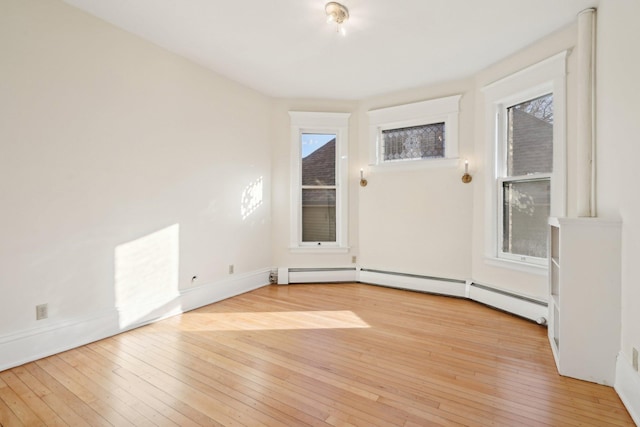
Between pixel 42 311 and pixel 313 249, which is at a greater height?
pixel 313 249

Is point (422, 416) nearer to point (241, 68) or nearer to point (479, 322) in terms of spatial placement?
point (479, 322)

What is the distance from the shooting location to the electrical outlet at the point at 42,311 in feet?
7.48

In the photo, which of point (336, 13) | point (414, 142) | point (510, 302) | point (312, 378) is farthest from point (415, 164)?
point (312, 378)

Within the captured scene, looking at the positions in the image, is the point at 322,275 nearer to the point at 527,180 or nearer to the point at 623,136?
the point at 527,180

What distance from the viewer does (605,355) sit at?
6.45 ft

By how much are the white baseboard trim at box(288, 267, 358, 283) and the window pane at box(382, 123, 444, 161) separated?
70.3 inches

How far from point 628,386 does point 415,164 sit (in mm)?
2966

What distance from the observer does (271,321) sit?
10.0ft

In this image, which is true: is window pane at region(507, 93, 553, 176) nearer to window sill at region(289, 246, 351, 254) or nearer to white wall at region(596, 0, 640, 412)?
white wall at region(596, 0, 640, 412)

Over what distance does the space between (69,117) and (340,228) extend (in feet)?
10.9

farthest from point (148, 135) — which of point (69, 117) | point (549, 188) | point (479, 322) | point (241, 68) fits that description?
point (549, 188)

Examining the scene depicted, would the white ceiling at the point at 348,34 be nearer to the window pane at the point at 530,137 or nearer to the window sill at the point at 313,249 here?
the window pane at the point at 530,137

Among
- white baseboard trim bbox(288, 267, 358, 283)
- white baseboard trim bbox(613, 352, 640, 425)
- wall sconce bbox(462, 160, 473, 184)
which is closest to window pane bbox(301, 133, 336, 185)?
white baseboard trim bbox(288, 267, 358, 283)

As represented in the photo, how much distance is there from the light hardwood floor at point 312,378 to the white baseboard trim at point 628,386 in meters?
0.05
